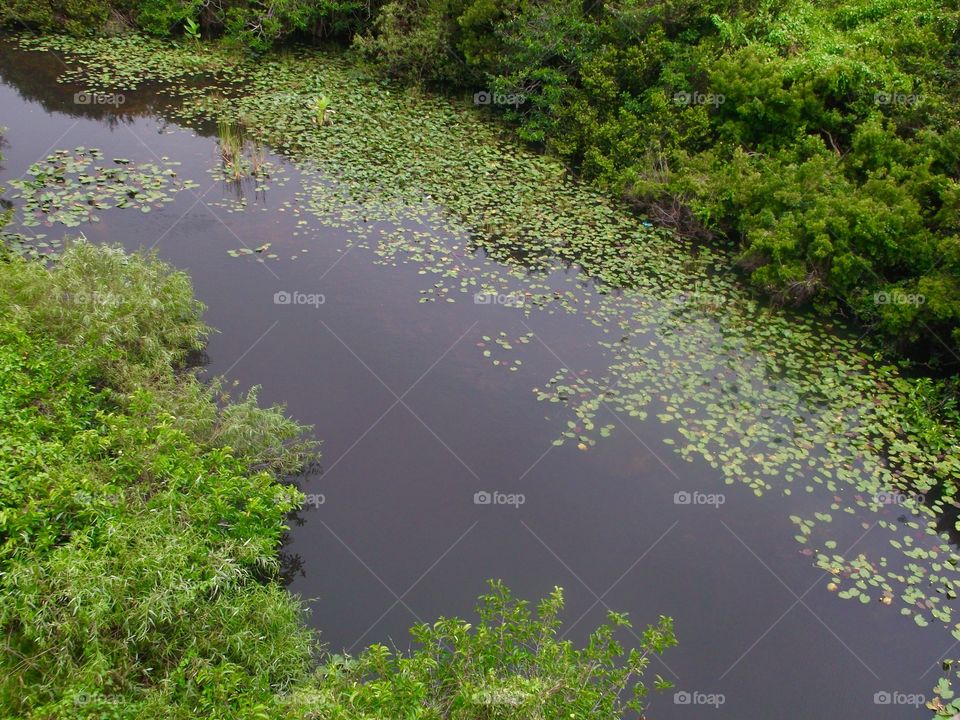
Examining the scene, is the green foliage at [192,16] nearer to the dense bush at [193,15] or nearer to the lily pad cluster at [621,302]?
the dense bush at [193,15]

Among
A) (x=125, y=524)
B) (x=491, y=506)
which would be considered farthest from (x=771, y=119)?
(x=125, y=524)

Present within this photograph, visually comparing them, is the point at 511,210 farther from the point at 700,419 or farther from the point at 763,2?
the point at 763,2

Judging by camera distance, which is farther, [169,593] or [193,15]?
[193,15]

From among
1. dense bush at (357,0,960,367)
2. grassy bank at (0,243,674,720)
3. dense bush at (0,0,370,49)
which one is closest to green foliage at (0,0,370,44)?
dense bush at (0,0,370,49)

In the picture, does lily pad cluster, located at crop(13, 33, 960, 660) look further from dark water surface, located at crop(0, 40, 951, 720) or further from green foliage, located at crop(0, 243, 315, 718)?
green foliage, located at crop(0, 243, 315, 718)

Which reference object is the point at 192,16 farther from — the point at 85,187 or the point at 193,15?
the point at 85,187

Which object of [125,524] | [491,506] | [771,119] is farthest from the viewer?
[771,119]

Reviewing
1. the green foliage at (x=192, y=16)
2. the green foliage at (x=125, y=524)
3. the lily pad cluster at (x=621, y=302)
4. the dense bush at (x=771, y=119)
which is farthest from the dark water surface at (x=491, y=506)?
the green foliage at (x=192, y=16)
